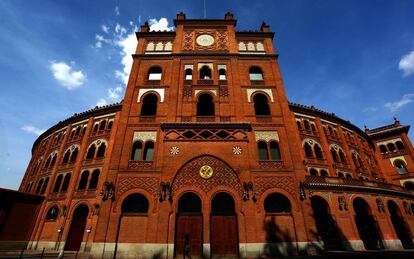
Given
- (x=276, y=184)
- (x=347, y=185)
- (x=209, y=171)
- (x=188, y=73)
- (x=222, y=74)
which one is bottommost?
(x=276, y=184)

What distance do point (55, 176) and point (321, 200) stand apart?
2886 cm

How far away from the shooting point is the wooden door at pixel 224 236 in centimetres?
1429

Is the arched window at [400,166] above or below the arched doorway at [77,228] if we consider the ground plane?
above

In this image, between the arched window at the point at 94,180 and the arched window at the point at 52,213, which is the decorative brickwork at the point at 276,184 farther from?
the arched window at the point at 52,213

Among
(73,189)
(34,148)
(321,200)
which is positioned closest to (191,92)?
(321,200)

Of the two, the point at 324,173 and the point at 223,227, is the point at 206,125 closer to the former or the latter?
the point at 223,227

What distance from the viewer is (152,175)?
16.1 metres

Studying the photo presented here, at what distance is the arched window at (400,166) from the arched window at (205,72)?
33434mm

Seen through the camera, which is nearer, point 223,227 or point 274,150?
point 223,227

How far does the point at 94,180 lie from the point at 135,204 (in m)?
11.2

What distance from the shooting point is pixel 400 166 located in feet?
110

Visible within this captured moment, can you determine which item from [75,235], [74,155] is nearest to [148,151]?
[75,235]

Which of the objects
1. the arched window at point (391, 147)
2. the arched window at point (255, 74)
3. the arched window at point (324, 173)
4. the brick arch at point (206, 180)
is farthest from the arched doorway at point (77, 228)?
the arched window at point (391, 147)

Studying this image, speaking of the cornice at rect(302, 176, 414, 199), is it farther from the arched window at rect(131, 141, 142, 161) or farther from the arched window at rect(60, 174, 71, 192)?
the arched window at rect(60, 174, 71, 192)
